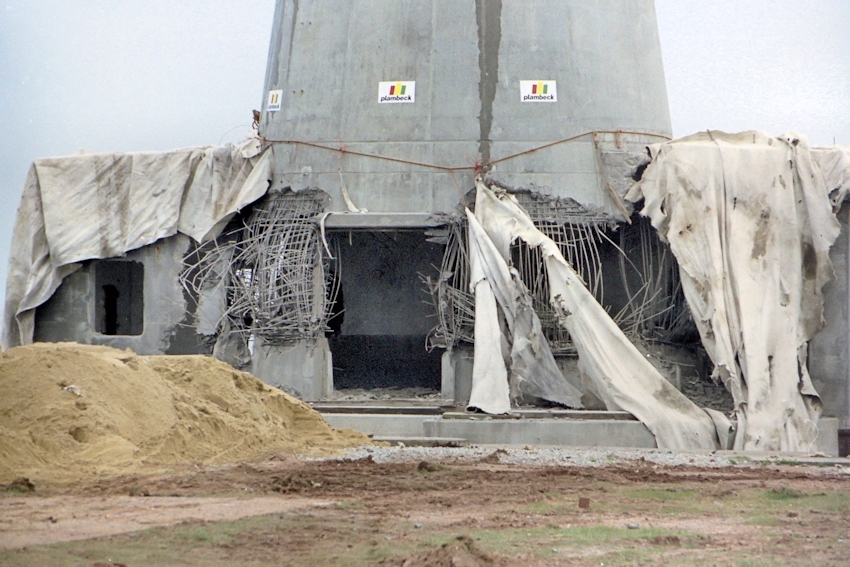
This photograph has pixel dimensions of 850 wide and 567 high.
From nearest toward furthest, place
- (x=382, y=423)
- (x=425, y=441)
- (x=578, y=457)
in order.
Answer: (x=578, y=457) < (x=425, y=441) < (x=382, y=423)

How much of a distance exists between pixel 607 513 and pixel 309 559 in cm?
289

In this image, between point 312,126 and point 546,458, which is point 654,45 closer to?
point 312,126

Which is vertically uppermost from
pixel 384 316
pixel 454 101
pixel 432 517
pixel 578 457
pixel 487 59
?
pixel 487 59

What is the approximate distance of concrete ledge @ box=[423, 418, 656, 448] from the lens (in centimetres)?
1500

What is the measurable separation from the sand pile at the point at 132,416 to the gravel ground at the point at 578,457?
0.91 metres

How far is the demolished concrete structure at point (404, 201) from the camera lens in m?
17.5

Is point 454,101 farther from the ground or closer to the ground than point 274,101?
closer to the ground

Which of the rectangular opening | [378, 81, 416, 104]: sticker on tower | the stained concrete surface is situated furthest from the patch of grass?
the rectangular opening

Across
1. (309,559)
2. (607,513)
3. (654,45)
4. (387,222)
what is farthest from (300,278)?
(309,559)

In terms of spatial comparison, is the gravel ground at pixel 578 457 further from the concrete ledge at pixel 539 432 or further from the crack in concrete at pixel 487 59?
the crack in concrete at pixel 487 59

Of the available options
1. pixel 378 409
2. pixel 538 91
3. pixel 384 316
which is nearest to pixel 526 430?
pixel 378 409

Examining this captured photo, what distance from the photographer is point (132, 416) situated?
12.6 metres

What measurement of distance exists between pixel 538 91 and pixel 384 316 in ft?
15.2

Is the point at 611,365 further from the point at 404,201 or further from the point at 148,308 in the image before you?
the point at 148,308
